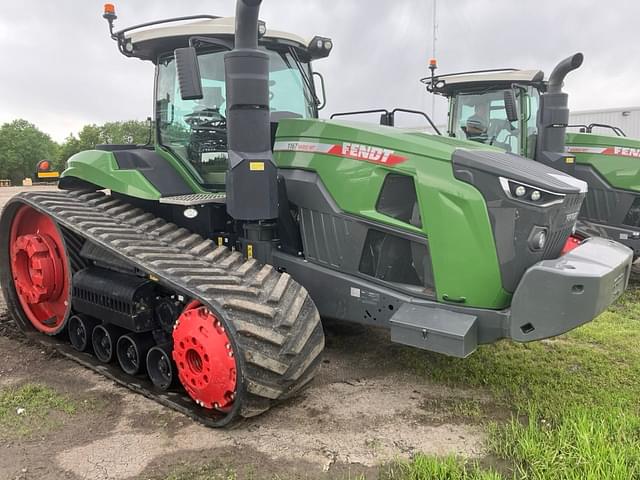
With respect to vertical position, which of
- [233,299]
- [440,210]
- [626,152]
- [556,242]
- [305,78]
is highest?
[305,78]

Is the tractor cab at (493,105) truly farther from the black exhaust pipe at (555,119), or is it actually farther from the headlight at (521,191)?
the headlight at (521,191)

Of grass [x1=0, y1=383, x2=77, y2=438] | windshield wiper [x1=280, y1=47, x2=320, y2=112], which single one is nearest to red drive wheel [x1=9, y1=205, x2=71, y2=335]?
grass [x1=0, y1=383, x2=77, y2=438]

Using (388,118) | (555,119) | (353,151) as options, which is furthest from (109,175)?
(555,119)

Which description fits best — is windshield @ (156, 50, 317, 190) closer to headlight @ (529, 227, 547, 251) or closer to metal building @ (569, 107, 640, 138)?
headlight @ (529, 227, 547, 251)

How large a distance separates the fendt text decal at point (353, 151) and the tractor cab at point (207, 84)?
0.36m

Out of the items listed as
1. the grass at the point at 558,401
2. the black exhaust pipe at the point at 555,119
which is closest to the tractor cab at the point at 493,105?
the black exhaust pipe at the point at 555,119

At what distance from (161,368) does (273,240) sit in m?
1.16

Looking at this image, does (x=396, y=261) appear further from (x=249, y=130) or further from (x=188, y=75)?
(x=188, y=75)

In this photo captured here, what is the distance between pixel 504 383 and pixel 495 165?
1605 mm

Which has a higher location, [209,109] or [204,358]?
[209,109]

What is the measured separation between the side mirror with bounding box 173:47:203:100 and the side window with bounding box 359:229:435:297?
140cm

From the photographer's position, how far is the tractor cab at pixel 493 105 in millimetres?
7445

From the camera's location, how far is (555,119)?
6.80 m

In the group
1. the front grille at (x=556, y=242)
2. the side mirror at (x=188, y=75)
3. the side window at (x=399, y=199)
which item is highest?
the side mirror at (x=188, y=75)
